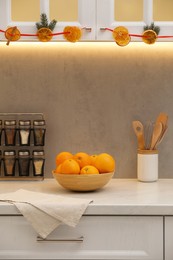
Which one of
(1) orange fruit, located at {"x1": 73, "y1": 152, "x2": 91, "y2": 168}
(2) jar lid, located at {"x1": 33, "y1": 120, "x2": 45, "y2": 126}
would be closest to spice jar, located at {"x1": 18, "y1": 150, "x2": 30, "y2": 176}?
(2) jar lid, located at {"x1": 33, "y1": 120, "x2": 45, "y2": 126}

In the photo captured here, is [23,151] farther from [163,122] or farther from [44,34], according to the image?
[163,122]

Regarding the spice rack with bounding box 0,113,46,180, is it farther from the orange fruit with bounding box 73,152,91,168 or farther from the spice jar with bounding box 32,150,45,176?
the orange fruit with bounding box 73,152,91,168

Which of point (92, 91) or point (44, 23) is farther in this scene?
point (92, 91)

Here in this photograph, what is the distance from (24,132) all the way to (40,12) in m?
0.58

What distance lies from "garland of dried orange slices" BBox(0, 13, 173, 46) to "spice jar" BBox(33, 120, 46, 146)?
0.41 metres

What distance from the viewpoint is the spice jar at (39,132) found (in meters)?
2.53

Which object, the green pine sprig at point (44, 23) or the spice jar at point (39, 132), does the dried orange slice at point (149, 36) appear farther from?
the spice jar at point (39, 132)

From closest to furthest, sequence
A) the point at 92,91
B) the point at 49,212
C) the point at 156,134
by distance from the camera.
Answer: the point at 49,212
the point at 156,134
the point at 92,91

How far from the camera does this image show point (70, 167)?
2.24 m

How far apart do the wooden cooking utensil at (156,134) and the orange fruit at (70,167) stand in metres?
0.43

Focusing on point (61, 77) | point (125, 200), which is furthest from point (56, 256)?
point (61, 77)

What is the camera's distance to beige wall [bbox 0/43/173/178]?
103 inches

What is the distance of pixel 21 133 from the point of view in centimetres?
255

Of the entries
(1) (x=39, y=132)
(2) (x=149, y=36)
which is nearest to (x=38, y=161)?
(1) (x=39, y=132)
